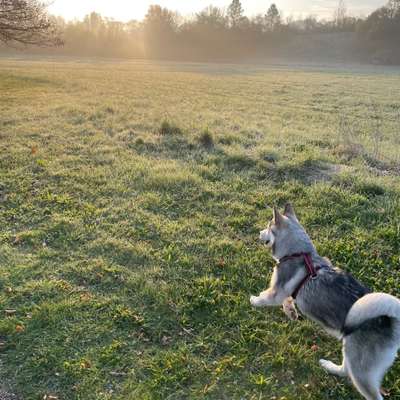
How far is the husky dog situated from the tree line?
70498mm

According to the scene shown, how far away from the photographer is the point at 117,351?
3.56 meters

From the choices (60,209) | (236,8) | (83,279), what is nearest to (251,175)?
(60,209)

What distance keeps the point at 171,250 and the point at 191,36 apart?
247 feet

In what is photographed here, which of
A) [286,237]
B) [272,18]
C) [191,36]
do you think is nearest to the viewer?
[286,237]

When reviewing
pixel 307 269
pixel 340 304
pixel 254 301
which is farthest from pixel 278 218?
pixel 340 304

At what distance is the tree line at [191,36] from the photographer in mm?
69875

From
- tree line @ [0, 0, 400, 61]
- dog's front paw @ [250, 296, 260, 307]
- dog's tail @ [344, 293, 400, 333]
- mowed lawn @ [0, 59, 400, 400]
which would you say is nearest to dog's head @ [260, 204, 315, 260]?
dog's front paw @ [250, 296, 260, 307]

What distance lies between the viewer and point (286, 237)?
3820 millimetres

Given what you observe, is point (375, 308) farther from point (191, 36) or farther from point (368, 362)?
point (191, 36)

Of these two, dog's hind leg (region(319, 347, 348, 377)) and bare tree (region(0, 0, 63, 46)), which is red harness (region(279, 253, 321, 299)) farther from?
bare tree (region(0, 0, 63, 46))

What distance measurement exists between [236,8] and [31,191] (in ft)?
283

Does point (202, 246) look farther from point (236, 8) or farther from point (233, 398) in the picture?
point (236, 8)

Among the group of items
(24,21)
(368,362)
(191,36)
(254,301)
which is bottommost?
(254,301)

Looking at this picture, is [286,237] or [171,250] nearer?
[286,237]
